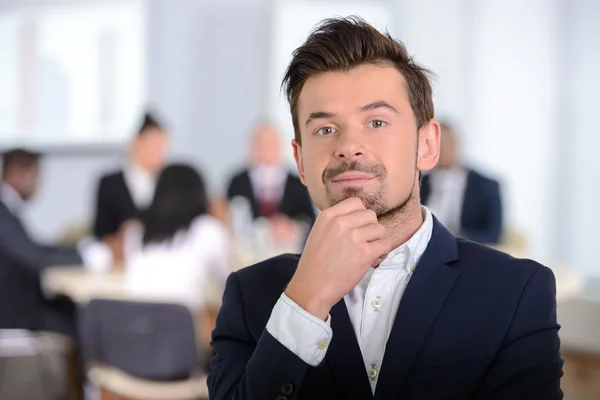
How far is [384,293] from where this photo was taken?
1.04m

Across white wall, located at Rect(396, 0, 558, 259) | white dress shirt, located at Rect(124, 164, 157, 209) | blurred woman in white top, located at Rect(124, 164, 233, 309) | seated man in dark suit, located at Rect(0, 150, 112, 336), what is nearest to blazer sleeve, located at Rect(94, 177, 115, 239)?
white dress shirt, located at Rect(124, 164, 157, 209)

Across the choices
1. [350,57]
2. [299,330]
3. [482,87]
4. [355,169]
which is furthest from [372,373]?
[482,87]

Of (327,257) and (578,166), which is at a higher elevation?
(327,257)

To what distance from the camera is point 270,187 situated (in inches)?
189

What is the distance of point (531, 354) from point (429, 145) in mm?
292

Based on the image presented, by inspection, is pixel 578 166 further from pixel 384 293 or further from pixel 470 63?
pixel 384 293

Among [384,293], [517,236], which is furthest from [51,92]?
[384,293]

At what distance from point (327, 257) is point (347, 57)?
0.85 feet

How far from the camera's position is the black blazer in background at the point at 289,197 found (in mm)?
4750

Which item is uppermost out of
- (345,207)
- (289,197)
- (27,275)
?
(345,207)

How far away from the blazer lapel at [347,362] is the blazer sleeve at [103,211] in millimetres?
4061

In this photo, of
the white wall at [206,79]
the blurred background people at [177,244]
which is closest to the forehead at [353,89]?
the blurred background people at [177,244]

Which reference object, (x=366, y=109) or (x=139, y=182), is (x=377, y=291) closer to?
(x=366, y=109)

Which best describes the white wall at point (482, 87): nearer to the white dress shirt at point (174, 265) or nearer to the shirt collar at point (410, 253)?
the white dress shirt at point (174, 265)
